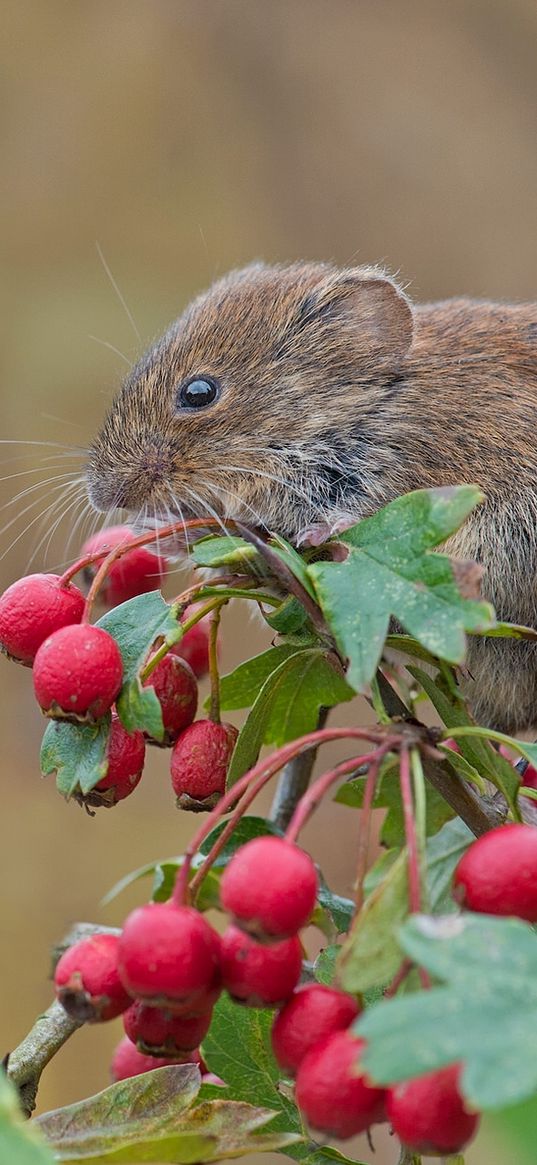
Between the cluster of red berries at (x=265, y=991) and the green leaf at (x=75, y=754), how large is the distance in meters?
0.27

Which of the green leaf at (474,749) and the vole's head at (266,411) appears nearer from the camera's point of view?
the green leaf at (474,749)

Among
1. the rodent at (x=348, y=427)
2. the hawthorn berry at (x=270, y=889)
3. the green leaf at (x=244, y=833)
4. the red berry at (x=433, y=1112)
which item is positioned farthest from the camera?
the rodent at (x=348, y=427)

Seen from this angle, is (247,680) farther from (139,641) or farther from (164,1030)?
(164,1030)

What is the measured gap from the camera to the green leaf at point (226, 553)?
5.65 feet

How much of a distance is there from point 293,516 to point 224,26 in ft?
15.2

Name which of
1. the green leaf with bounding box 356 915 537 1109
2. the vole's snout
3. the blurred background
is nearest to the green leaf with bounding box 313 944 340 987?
the green leaf with bounding box 356 915 537 1109

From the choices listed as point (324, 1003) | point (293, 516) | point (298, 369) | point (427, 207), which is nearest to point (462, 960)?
point (324, 1003)

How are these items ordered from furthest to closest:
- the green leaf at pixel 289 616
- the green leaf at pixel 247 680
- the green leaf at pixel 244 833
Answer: the green leaf at pixel 247 680 → the green leaf at pixel 244 833 → the green leaf at pixel 289 616

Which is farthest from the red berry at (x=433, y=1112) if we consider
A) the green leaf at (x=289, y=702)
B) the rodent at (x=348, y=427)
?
the rodent at (x=348, y=427)

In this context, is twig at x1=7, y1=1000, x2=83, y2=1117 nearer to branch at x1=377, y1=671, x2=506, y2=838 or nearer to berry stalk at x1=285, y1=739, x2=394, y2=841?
branch at x1=377, y1=671, x2=506, y2=838

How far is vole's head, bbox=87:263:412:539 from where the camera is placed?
2623 mm

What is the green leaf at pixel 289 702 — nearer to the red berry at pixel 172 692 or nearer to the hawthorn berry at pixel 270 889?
the red berry at pixel 172 692

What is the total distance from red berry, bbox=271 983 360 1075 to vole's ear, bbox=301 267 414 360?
1.71 metres

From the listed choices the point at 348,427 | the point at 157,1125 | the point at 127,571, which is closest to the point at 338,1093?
the point at 157,1125
